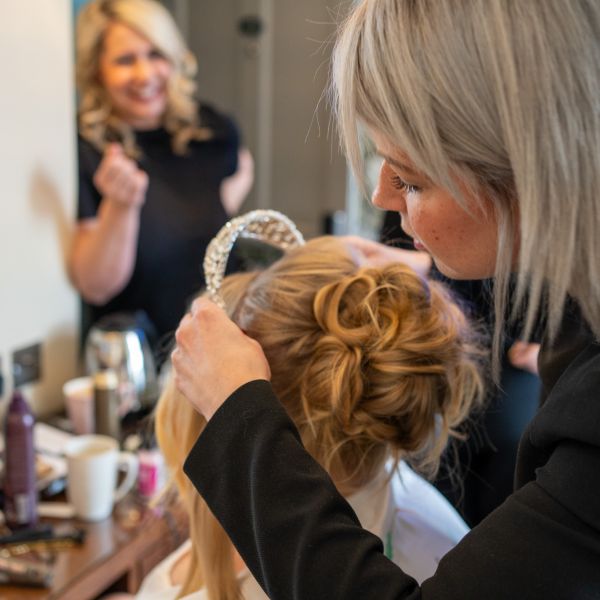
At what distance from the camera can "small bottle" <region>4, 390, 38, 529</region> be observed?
1.27m

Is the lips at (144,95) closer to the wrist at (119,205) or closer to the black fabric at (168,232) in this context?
the black fabric at (168,232)

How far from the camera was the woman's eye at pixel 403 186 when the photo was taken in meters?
0.73

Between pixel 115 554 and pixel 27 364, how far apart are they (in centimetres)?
55

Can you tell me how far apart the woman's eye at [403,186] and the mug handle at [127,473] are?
885mm

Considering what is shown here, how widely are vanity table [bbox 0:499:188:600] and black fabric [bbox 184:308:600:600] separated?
0.53 meters

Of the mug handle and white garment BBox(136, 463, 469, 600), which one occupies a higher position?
white garment BBox(136, 463, 469, 600)

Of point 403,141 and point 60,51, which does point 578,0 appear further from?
point 60,51

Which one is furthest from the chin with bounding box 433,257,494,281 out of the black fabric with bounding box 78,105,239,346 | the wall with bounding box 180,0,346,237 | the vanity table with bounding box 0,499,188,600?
the wall with bounding box 180,0,346,237

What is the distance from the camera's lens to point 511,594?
604 millimetres

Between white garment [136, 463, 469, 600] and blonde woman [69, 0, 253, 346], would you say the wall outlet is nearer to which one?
blonde woman [69, 0, 253, 346]

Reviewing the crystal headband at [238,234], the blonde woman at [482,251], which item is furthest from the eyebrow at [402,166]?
the crystal headband at [238,234]

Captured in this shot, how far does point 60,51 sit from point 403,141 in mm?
1225

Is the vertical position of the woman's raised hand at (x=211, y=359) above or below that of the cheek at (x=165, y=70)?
below

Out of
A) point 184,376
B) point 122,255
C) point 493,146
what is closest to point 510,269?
point 493,146
